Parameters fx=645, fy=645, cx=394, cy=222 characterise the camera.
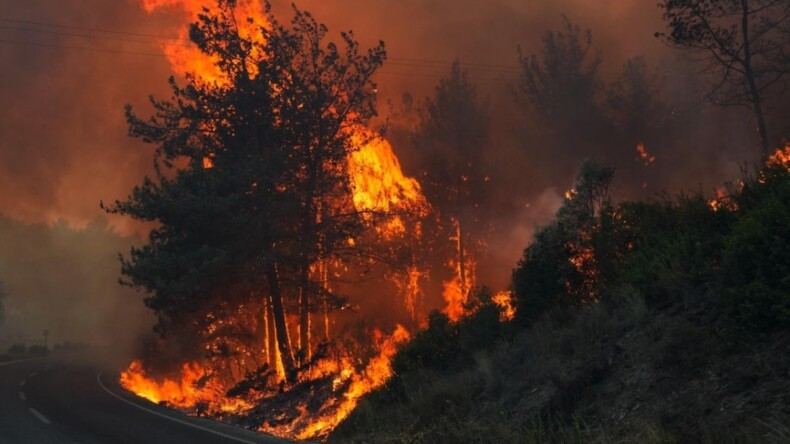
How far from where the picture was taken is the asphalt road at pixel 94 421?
39.4ft

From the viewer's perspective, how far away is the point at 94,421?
14.3m

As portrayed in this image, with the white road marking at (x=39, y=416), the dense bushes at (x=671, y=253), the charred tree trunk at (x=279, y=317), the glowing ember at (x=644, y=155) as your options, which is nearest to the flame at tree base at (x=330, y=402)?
the charred tree trunk at (x=279, y=317)

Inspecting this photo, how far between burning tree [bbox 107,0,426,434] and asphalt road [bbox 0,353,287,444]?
3.35m

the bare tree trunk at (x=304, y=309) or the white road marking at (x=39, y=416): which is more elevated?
the bare tree trunk at (x=304, y=309)

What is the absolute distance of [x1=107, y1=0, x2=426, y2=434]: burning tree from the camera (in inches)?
813

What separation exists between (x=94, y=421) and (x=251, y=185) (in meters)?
9.88

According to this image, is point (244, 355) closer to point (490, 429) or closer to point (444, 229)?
point (444, 229)

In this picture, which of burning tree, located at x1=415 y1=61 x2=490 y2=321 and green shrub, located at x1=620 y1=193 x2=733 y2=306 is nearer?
green shrub, located at x1=620 y1=193 x2=733 y2=306

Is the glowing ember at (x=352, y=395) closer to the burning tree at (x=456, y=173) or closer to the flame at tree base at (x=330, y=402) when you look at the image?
the flame at tree base at (x=330, y=402)

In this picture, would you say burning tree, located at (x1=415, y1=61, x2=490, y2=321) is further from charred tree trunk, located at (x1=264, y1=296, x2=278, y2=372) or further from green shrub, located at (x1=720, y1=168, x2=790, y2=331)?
green shrub, located at (x1=720, y1=168, x2=790, y2=331)

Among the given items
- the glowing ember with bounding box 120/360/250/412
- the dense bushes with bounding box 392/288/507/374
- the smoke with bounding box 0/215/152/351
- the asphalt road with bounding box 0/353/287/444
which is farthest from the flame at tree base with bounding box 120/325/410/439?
the smoke with bounding box 0/215/152/351

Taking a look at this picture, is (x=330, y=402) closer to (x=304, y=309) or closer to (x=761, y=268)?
(x=304, y=309)

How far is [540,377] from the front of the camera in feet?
33.4

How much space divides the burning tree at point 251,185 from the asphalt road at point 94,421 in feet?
11.0
